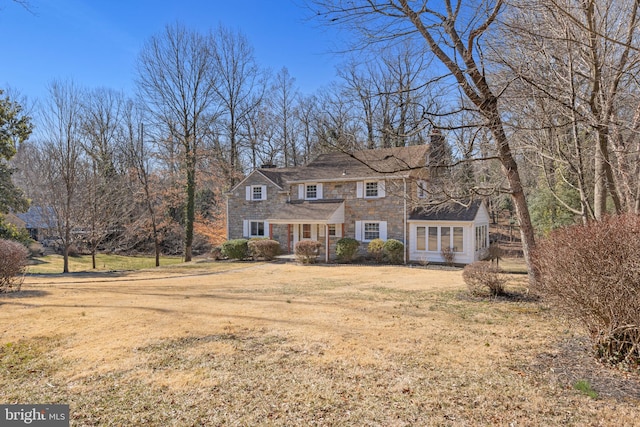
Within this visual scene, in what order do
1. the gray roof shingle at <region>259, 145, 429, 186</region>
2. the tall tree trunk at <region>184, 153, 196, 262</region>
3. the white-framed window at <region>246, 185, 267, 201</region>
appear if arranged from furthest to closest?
1. the white-framed window at <region>246, 185, 267, 201</region>
2. the tall tree trunk at <region>184, 153, 196, 262</region>
3. the gray roof shingle at <region>259, 145, 429, 186</region>

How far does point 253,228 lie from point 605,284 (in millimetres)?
21131

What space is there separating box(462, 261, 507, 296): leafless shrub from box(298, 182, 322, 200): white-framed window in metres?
13.5

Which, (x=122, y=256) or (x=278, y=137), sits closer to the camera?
(x=122, y=256)

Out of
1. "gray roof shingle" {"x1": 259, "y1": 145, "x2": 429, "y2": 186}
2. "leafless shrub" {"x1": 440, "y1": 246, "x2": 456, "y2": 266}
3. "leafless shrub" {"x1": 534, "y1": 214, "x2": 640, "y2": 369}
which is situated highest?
"gray roof shingle" {"x1": 259, "y1": 145, "x2": 429, "y2": 186}

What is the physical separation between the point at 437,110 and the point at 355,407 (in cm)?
524

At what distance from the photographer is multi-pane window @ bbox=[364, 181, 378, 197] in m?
19.8

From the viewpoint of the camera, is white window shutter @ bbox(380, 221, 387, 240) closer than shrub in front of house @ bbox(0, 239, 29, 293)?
No

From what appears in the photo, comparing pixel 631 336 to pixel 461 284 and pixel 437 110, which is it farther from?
pixel 461 284

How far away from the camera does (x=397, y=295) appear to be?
948 centimetres

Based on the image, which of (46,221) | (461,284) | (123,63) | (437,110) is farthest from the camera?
(123,63)

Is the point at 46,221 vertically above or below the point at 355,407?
above

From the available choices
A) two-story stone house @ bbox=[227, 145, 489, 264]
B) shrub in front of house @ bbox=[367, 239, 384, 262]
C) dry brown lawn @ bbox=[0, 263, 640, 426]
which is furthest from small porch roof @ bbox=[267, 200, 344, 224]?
dry brown lawn @ bbox=[0, 263, 640, 426]

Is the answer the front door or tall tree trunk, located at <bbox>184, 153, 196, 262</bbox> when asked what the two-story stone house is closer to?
the front door

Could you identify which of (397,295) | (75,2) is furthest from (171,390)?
(75,2)
